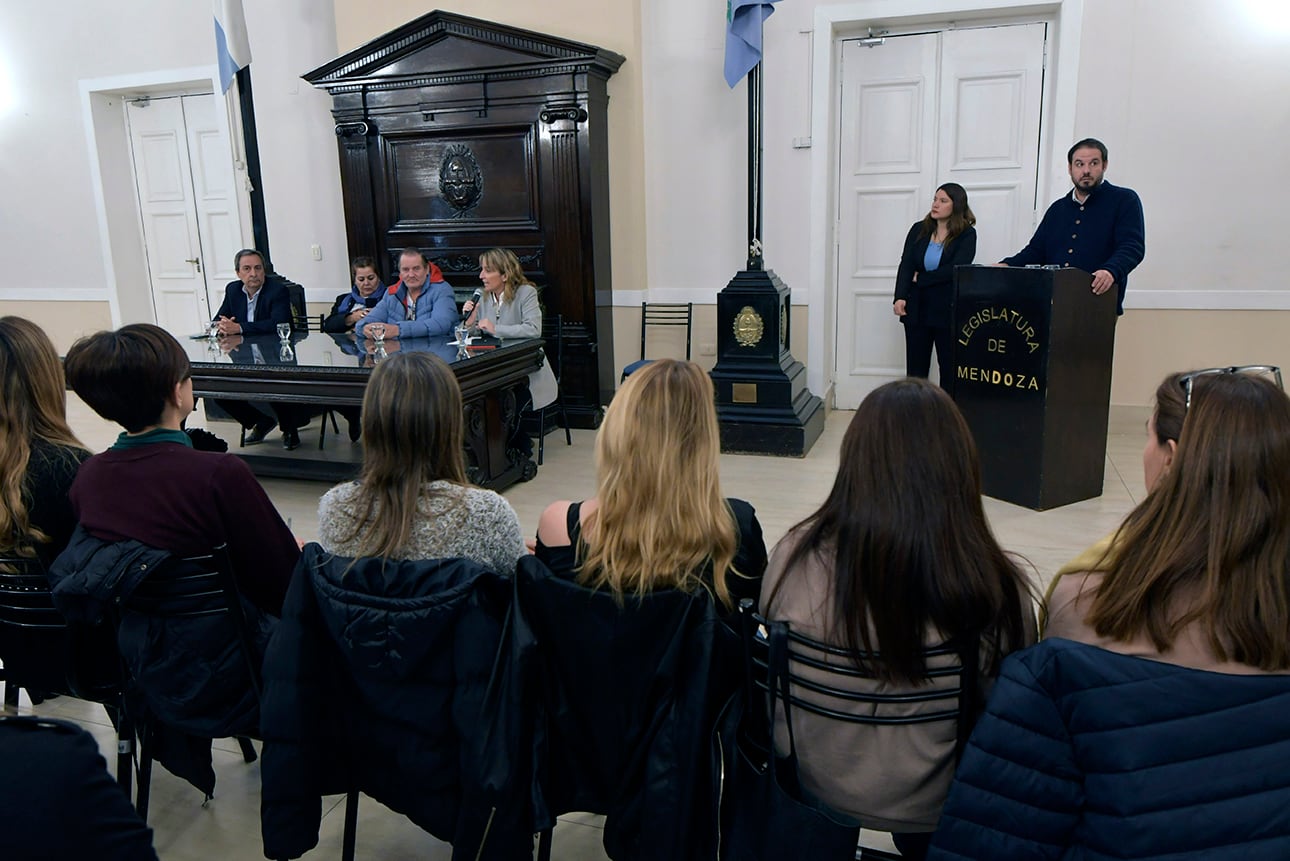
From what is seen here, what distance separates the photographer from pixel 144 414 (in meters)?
1.84

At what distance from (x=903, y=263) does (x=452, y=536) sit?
4.14 metres

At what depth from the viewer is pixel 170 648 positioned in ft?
5.77

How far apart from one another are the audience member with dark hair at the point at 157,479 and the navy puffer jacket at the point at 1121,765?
1.39m

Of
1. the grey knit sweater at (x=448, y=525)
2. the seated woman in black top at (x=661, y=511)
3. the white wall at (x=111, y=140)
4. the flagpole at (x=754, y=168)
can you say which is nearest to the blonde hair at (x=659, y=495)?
the seated woman in black top at (x=661, y=511)

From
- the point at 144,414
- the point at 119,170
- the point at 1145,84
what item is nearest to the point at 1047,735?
the point at 144,414

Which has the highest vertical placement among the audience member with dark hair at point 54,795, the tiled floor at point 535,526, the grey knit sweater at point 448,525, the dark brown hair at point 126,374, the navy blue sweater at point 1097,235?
the navy blue sweater at point 1097,235

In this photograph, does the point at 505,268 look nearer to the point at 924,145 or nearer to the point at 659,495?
the point at 924,145

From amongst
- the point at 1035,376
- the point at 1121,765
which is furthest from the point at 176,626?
the point at 1035,376

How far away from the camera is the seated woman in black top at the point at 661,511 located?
1.49 m

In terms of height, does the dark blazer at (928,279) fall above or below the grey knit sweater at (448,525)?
above

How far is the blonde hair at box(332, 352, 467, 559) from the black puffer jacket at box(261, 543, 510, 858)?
0.39ft

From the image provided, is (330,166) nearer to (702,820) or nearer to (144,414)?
(144,414)

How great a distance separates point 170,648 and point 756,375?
3.77m

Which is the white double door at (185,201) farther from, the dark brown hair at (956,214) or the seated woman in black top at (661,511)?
the seated woman in black top at (661,511)
